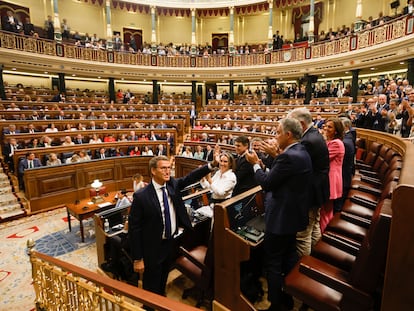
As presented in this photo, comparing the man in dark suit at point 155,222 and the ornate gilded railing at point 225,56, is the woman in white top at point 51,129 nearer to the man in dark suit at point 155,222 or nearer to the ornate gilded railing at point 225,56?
the ornate gilded railing at point 225,56

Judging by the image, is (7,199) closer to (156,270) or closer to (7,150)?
(7,150)

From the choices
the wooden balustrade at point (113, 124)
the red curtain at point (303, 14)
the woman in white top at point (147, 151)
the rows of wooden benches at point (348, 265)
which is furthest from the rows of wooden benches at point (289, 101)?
the rows of wooden benches at point (348, 265)

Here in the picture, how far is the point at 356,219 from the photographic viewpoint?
223 cm

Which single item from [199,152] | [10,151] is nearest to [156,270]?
[199,152]

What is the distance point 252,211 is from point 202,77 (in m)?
13.2

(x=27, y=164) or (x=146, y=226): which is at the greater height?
(x=146, y=226)

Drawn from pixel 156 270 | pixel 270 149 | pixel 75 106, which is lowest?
pixel 156 270

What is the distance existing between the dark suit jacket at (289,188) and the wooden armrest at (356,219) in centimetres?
85

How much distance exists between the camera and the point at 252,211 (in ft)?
7.29

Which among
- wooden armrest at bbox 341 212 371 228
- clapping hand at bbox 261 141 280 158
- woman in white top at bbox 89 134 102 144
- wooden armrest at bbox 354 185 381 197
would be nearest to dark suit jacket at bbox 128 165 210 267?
clapping hand at bbox 261 141 280 158

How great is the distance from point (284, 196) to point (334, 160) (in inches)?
40.1

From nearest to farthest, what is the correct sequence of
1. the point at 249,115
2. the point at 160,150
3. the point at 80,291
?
1. the point at 80,291
2. the point at 160,150
3. the point at 249,115

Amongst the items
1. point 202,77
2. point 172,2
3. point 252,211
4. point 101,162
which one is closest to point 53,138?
point 101,162

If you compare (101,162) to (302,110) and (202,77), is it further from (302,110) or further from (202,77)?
(202,77)
